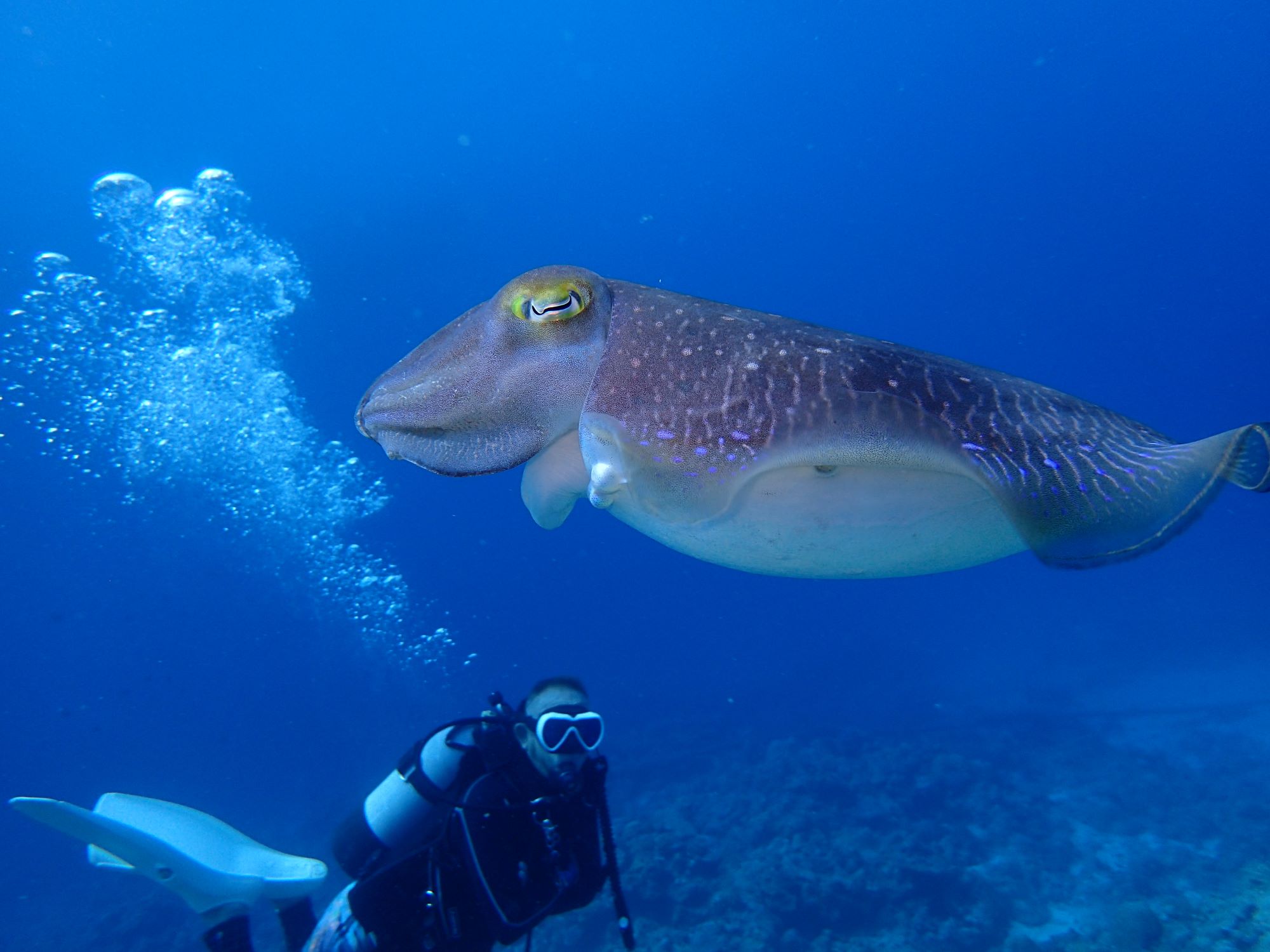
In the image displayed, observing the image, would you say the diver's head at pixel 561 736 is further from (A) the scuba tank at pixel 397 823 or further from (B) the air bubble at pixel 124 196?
(B) the air bubble at pixel 124 196

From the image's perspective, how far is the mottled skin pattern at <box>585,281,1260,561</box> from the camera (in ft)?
5.67

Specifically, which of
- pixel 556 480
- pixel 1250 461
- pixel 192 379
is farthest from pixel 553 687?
pixel 192 379

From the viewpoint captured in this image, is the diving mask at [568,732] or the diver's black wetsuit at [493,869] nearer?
the diver's black wetsuit at [493,869]

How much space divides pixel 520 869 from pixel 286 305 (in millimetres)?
33192

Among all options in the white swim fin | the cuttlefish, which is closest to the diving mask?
the cuttlefish

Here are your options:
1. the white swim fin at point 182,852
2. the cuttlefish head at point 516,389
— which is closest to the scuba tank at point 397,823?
the white swim fin at point 182,852

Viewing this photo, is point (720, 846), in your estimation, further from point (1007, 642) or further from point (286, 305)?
point (1007, 642)

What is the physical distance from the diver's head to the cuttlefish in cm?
221

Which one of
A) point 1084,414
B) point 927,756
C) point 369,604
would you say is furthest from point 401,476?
point 1084,414

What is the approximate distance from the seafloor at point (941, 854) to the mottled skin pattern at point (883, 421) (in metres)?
10.0

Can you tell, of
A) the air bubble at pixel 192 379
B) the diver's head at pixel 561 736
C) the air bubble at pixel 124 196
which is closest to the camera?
the diver's head at pixel 561 736

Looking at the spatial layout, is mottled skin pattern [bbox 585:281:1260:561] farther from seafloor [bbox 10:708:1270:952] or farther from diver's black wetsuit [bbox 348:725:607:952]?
seafloor [bbox 10:708:1270:952]

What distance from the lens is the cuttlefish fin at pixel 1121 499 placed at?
1.69 metres

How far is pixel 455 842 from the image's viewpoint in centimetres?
398
